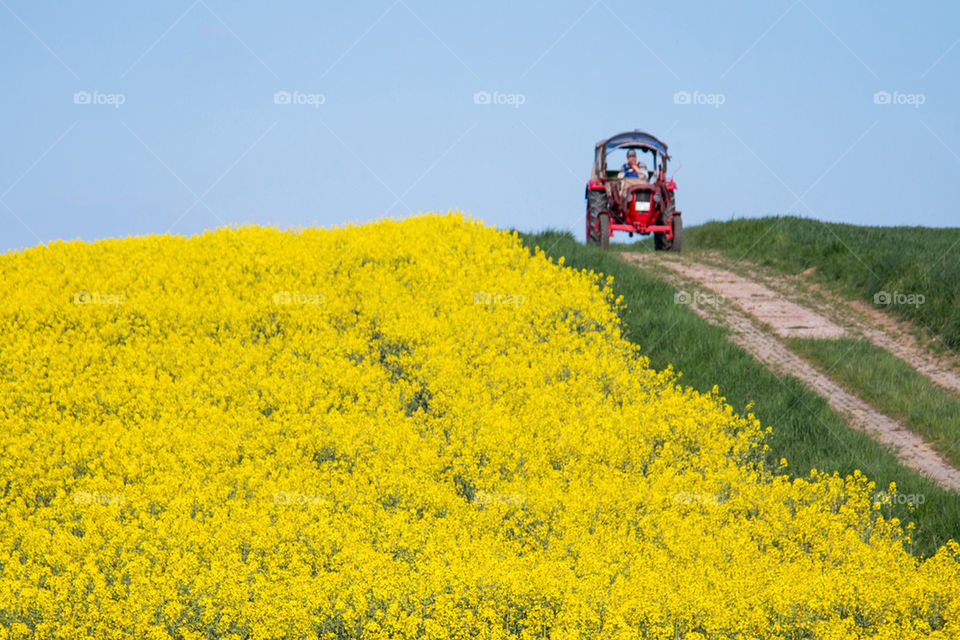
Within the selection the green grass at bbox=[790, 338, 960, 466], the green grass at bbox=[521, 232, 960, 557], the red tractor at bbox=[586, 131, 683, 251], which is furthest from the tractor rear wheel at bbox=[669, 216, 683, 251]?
the green grass at bbox=[790, 338, 960, 466]

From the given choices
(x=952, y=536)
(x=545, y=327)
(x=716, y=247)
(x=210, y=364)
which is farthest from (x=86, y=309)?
(x=716, y=247)

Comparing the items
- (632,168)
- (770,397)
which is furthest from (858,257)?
(770,397)

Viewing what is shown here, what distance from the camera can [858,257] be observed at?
18.8 metres

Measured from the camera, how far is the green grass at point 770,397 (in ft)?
31.9

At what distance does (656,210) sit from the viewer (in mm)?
21172

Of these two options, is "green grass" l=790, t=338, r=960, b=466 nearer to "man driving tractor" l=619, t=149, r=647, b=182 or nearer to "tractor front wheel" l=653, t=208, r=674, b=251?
"tractor front wheel" l=653, t=208, r=674, b=251

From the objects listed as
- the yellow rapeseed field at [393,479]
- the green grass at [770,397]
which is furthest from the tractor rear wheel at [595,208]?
the yellow rapeseed field at [393,479]

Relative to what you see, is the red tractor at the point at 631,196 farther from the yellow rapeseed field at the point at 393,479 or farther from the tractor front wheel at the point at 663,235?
the yellow rapeseed field at the point at 393,479

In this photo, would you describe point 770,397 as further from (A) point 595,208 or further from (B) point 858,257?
(A) point 595,208

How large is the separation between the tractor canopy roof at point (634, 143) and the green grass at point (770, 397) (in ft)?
14.8

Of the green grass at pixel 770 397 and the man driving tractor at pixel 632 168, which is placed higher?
the man driving tractor at pixel 632 168

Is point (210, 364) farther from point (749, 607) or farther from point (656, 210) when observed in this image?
point (656, 210)

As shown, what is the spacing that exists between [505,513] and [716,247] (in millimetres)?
16774

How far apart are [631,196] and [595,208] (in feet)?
3.10
